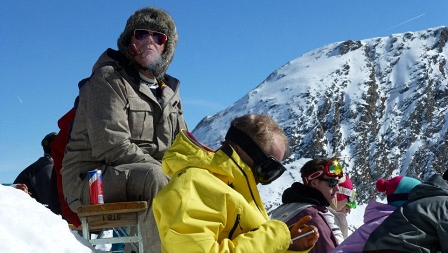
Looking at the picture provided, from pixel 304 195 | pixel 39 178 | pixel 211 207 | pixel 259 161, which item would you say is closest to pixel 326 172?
pixel 304 195

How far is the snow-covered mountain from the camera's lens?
174875 mm

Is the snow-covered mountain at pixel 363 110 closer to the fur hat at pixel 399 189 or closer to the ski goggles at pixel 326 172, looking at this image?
the ski goggles at pixel 326 172

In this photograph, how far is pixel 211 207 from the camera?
2.68 m

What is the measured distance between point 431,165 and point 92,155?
173 meters

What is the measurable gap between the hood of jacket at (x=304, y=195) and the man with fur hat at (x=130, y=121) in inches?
42.8

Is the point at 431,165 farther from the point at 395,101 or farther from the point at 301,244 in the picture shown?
the point at 301,244

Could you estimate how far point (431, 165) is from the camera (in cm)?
16688

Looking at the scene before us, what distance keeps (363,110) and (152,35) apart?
7317 inches

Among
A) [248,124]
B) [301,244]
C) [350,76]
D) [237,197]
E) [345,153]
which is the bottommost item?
[301,244]

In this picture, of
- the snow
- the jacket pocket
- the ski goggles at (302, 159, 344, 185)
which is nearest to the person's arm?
the snow

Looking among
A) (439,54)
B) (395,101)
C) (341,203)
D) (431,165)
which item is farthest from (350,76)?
(341,203)

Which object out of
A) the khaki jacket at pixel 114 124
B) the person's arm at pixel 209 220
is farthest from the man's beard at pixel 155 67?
the person's arm at pixel 209 220

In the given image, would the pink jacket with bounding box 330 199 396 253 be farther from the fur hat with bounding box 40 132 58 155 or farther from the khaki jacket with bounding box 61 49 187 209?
the fur hat with bounding box 40 132 58 155

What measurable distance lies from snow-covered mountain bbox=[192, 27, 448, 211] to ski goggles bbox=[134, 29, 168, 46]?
160909mm
